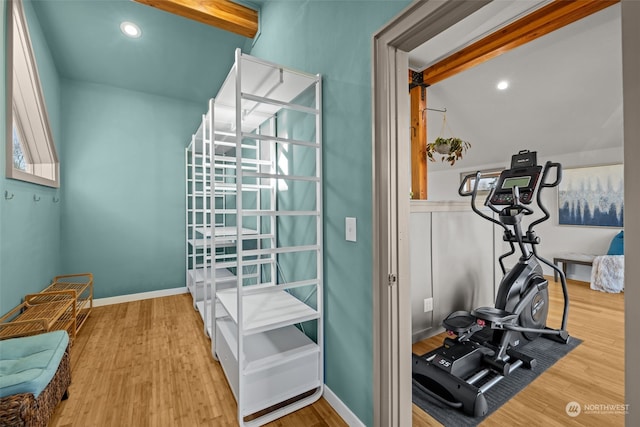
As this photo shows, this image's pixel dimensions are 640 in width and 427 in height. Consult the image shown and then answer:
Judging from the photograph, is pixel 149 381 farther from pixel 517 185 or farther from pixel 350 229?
pixel 517 185

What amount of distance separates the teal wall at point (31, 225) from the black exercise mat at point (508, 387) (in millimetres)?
2951

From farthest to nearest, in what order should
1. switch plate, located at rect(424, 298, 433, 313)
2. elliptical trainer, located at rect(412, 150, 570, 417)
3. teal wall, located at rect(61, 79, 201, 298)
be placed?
teal wall, located at rect(61, 79, 201, 298) → switch plate, located at rect(424, 298, 433, 313) → elliptical trainer, located at rect(412, 150, 570, 417)

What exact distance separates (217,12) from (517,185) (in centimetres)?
293

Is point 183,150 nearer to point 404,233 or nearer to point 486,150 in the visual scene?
point 404,233

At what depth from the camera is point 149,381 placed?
196cm

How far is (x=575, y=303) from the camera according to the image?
3270mm

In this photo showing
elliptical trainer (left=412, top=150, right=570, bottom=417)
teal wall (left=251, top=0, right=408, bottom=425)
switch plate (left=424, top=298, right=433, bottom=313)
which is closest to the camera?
teal wall (left=251, top=0, right=408, bottom=425)

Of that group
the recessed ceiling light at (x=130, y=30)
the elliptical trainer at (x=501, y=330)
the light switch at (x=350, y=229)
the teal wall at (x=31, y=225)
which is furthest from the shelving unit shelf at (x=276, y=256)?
the teal wall at (x=31, y=225)

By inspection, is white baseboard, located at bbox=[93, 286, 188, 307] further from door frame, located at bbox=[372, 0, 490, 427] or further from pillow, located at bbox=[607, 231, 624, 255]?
pillow, located at bbox=[607, 231, 624, 255]

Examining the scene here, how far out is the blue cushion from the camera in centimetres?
127

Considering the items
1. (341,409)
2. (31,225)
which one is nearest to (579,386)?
(341,409)

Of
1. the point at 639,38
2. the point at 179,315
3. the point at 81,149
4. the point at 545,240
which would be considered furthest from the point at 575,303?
the point at 81,149

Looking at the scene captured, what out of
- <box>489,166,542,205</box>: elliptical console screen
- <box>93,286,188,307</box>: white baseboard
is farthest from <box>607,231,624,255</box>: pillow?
<box>93,286,188,307</box>: white baseboard

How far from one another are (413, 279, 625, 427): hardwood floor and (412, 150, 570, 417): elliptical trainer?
14cm
